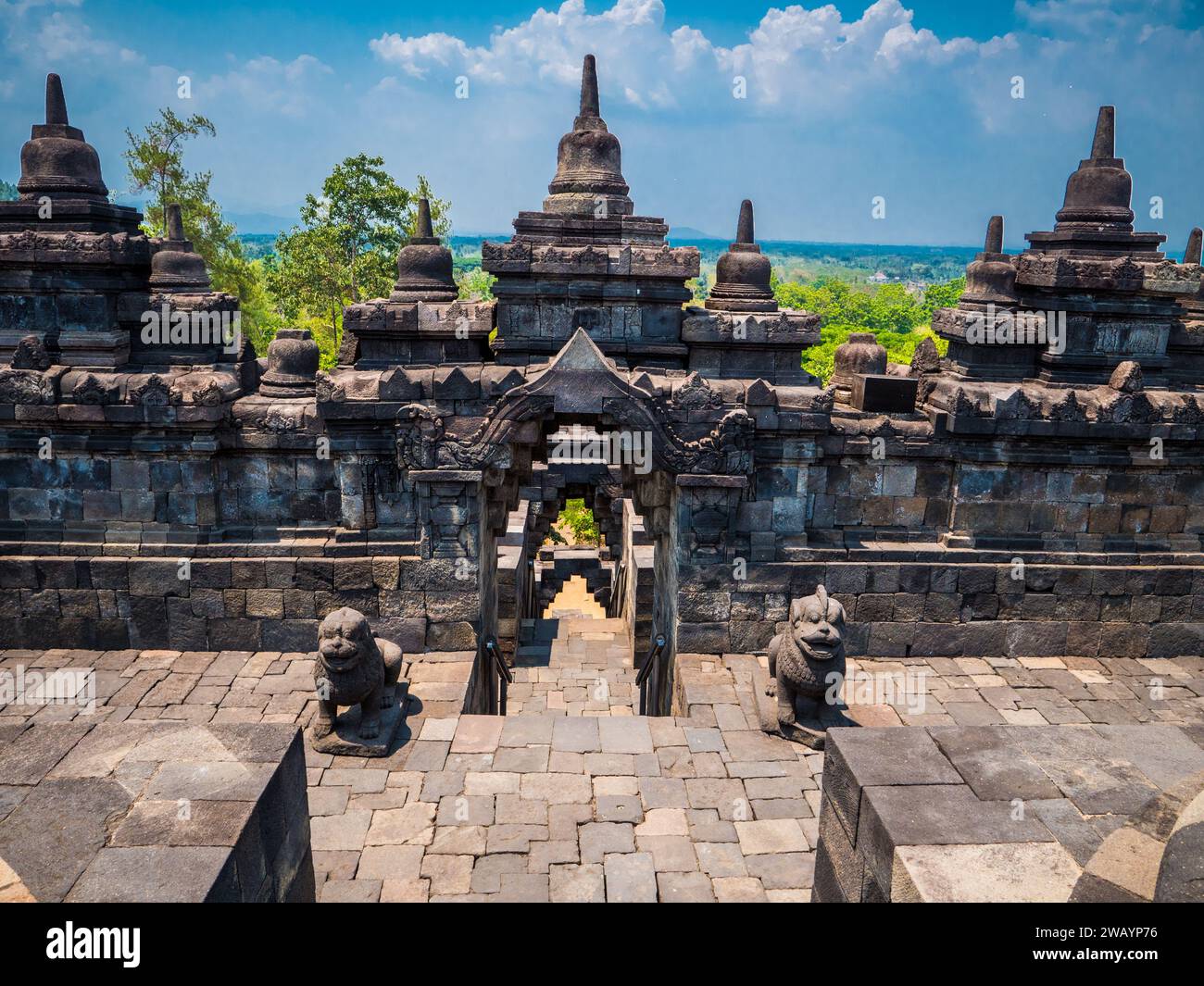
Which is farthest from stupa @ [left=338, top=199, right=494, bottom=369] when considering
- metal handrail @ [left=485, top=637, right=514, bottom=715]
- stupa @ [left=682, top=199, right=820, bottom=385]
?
metal handrail @ [left=485, top=637, right=514, bottom=715]

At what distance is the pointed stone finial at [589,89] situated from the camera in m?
10.8

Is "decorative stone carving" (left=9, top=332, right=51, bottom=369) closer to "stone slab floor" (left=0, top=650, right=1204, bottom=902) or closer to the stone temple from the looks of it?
the stone temple

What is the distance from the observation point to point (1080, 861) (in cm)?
412

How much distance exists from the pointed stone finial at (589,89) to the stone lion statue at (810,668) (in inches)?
269

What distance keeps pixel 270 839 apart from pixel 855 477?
7552 millimetres

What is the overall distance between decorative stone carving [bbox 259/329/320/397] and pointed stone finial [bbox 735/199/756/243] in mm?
5499

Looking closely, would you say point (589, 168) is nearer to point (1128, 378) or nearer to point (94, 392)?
point (94, 392)

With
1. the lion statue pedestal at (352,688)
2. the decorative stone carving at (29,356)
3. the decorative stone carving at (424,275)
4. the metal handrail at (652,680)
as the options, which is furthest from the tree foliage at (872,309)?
the lion statue pedestal at (352,688)

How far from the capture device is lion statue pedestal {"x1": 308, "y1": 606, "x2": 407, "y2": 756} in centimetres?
768

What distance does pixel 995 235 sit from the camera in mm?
12148

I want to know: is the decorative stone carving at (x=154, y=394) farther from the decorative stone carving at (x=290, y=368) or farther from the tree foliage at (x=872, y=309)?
the tree foliage at (x=872, y=309)

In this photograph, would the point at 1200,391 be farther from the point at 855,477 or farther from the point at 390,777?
the point at 390,777

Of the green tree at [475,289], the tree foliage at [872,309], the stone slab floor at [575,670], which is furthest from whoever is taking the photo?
the tree foliage at [872,309]
